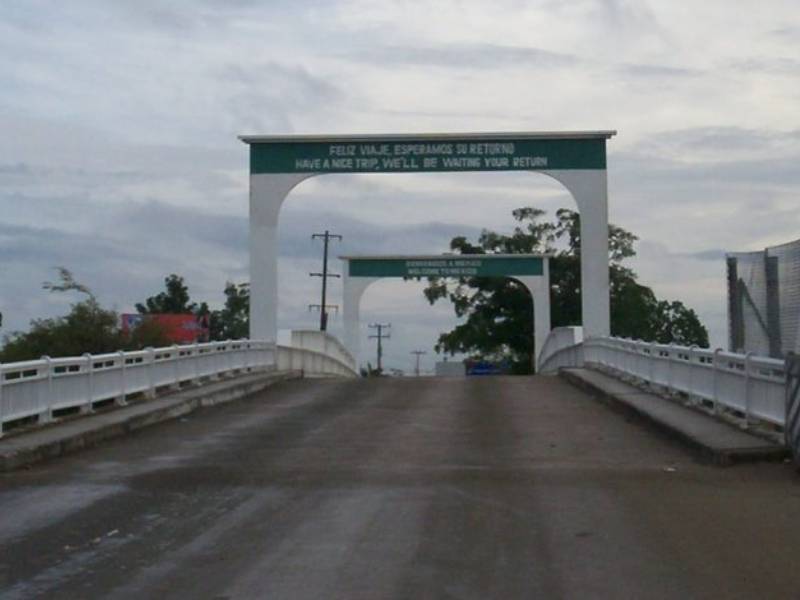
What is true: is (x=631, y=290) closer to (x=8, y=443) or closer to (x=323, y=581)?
(x=8, y=443)

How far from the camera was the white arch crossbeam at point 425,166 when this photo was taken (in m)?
38.5

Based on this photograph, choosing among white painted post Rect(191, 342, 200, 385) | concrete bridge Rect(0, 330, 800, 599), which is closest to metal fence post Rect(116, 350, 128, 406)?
concrete bridge Rect(0, 330, 800, 599)

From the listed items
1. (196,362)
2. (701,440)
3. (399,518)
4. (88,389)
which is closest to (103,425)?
(88,389)

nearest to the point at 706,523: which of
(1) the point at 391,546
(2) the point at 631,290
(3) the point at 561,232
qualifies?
(1) the point at 391,546

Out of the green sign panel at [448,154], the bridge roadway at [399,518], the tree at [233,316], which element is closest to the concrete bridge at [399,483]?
the bridge roadway at [399,518]

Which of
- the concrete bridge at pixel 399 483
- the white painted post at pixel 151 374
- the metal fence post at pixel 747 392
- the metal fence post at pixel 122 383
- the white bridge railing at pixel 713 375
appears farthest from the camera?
the white painted post at pixel 151 374

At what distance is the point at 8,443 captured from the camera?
17.7 meters

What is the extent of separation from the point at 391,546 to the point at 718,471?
590 centimetres

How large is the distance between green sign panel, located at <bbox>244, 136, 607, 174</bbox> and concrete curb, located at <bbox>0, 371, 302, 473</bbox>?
33.0ft

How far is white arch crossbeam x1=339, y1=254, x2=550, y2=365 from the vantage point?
218 feet

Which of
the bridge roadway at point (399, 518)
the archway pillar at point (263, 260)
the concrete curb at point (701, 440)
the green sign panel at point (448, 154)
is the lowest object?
the bridge roadway at point (399, 518)

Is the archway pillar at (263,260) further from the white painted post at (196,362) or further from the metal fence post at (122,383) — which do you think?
the metal fence post at (122,383)

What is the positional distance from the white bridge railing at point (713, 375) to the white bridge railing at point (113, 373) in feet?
30.2

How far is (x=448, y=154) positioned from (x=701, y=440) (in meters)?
21.9
